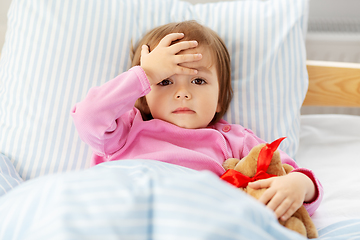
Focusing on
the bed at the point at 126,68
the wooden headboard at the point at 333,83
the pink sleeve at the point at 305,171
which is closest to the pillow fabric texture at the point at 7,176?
the bed at the point at 126,68

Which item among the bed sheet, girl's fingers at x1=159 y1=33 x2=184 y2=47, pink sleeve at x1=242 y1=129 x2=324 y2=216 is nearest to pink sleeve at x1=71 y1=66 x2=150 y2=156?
girl's fingers at x1=159 y1=33 x2=184 y2=47

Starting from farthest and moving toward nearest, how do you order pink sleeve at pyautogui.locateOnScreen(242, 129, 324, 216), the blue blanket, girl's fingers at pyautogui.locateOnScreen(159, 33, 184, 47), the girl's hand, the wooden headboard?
the wooden headboard
girl's fingers at pyautogui.locateOnScreen(159, 33, 184, 47)
pink sleeve at pyautogui.locateOnScreen(242, 129, 324, 216)
the girl's hand
the blue blanket

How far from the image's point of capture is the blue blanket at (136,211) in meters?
0.46

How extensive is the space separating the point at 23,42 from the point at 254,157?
0.74 m

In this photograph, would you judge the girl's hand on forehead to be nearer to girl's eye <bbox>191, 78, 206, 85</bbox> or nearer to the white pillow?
girl's eye <bbox>191, 78, 206, 85</bbox>

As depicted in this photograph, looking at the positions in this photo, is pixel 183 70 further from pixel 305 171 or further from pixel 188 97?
pixel 305 171

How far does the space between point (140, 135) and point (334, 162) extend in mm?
626

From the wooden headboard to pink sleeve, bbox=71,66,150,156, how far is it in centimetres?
66

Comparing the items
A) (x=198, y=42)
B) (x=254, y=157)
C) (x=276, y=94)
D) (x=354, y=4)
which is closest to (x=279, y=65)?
(x=276, y=94)

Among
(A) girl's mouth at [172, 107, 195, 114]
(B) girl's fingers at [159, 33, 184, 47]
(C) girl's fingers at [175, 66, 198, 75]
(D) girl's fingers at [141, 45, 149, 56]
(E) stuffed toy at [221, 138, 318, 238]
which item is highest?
(B) girl's fingers at [159, 33, 184, 47]

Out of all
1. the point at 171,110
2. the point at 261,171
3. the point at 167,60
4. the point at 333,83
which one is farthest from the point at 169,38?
the point at 333,83

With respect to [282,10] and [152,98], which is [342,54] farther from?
[152,98]

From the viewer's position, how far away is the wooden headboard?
46.2 inches

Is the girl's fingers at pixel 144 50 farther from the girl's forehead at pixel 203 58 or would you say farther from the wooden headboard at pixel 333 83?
the wooden headboard at pixel 333 83
